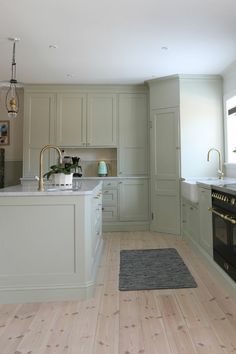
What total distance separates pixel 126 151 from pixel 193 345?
11.1 feet

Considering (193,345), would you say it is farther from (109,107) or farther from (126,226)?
(109,107)

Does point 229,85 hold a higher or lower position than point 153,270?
higher

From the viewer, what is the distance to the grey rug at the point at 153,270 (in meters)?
2.37

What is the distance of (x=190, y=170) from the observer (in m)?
4.10

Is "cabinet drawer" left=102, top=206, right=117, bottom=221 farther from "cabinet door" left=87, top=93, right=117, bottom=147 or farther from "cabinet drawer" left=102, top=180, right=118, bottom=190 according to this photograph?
"cabinet door" left=87, top=93, right=117, bottom=147

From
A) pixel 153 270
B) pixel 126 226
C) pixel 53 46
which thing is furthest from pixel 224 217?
pixel 53 46

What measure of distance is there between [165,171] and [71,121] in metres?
1.90

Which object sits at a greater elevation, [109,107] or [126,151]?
[109,107]

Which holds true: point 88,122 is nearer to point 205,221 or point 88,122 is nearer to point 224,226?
point 205,221

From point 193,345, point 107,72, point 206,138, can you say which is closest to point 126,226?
point 206,138

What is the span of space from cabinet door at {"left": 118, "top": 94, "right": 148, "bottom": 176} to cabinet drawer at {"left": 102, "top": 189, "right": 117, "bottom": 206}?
0.40m

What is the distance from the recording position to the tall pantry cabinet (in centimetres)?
408

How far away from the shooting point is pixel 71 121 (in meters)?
4.54

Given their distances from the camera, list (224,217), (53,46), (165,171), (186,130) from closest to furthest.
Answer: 1. (224,217)
2. (53,46)
3. (186,130)
4. (165,171)
